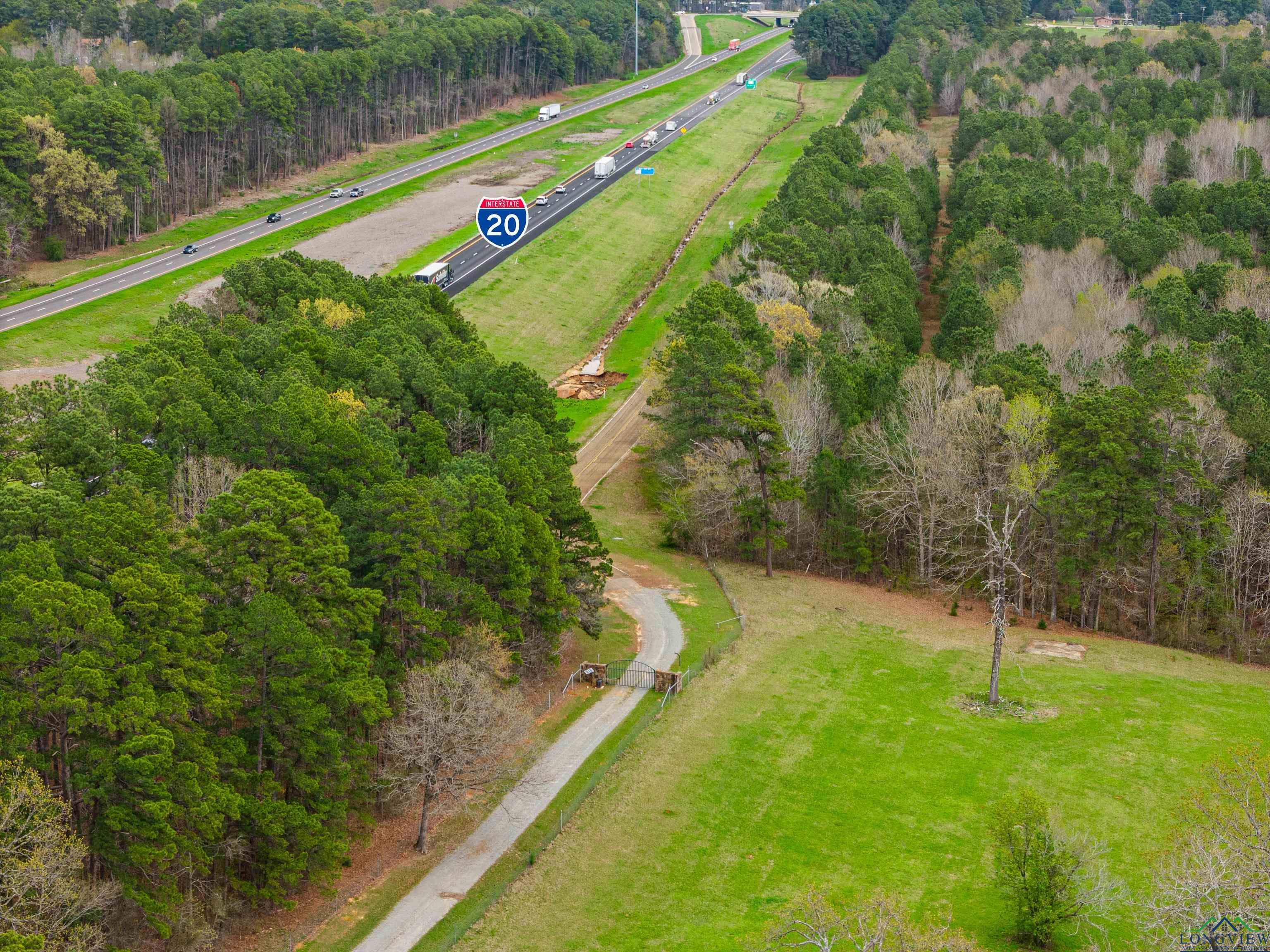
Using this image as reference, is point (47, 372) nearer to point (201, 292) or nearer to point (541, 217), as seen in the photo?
point (201, 292)

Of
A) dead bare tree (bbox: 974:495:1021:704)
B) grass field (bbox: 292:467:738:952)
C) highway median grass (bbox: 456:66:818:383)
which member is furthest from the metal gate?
highway median grass (bbox: 456:66:818:383)

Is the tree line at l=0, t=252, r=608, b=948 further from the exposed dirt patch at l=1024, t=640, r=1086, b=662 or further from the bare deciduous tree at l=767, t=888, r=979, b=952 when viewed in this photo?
the exposed dirt patch at l=1024, t=640, r=1086, b=662

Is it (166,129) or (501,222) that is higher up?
(166,129)

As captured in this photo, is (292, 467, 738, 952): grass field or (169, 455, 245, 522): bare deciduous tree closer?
(292, 467, 738, 952): grass field

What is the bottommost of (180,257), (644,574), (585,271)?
(644,574)

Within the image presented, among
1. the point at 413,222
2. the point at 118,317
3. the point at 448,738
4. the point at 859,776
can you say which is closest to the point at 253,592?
the point at 448,738

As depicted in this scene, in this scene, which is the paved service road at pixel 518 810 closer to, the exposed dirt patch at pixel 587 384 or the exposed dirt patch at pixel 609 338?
the exposed dirt patch at pixel 587 384
